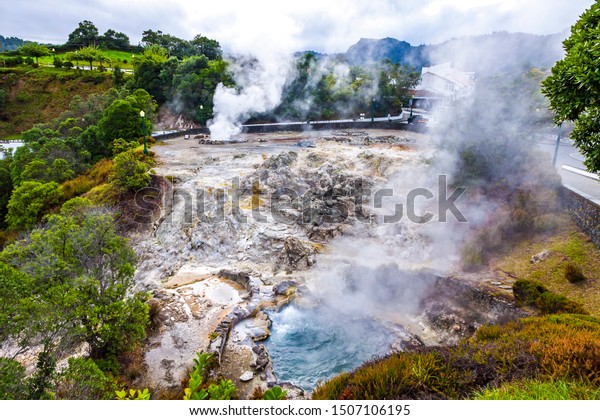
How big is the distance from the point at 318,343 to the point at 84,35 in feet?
228

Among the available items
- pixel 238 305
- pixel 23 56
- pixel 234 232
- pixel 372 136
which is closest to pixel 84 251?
pixel 238 305

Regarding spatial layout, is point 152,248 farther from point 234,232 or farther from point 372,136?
point 372,136

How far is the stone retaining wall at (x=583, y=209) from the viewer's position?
10.6 meters

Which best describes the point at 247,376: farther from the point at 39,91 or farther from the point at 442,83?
the point at 39,91

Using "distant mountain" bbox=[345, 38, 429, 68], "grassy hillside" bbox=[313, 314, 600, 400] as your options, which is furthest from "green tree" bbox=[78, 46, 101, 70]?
"grassy hillside" bbox=[313, 314, 600, 400]

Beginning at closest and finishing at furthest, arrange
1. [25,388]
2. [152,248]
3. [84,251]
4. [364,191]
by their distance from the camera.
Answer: [25,388]
[84,251]
[152,248]
[364,191]

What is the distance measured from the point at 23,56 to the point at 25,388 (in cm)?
6587

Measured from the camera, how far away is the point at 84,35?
58594 mm

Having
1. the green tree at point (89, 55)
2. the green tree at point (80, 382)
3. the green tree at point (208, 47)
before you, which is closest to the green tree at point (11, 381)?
the green tree at point (80, 382)

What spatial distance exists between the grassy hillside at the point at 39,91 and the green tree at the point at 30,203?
106 feet

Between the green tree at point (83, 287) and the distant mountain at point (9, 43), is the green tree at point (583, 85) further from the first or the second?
the distant mountain at point (9, 43)

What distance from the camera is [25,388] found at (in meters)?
5.40

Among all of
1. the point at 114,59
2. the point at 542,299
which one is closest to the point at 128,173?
the point at 542,299
